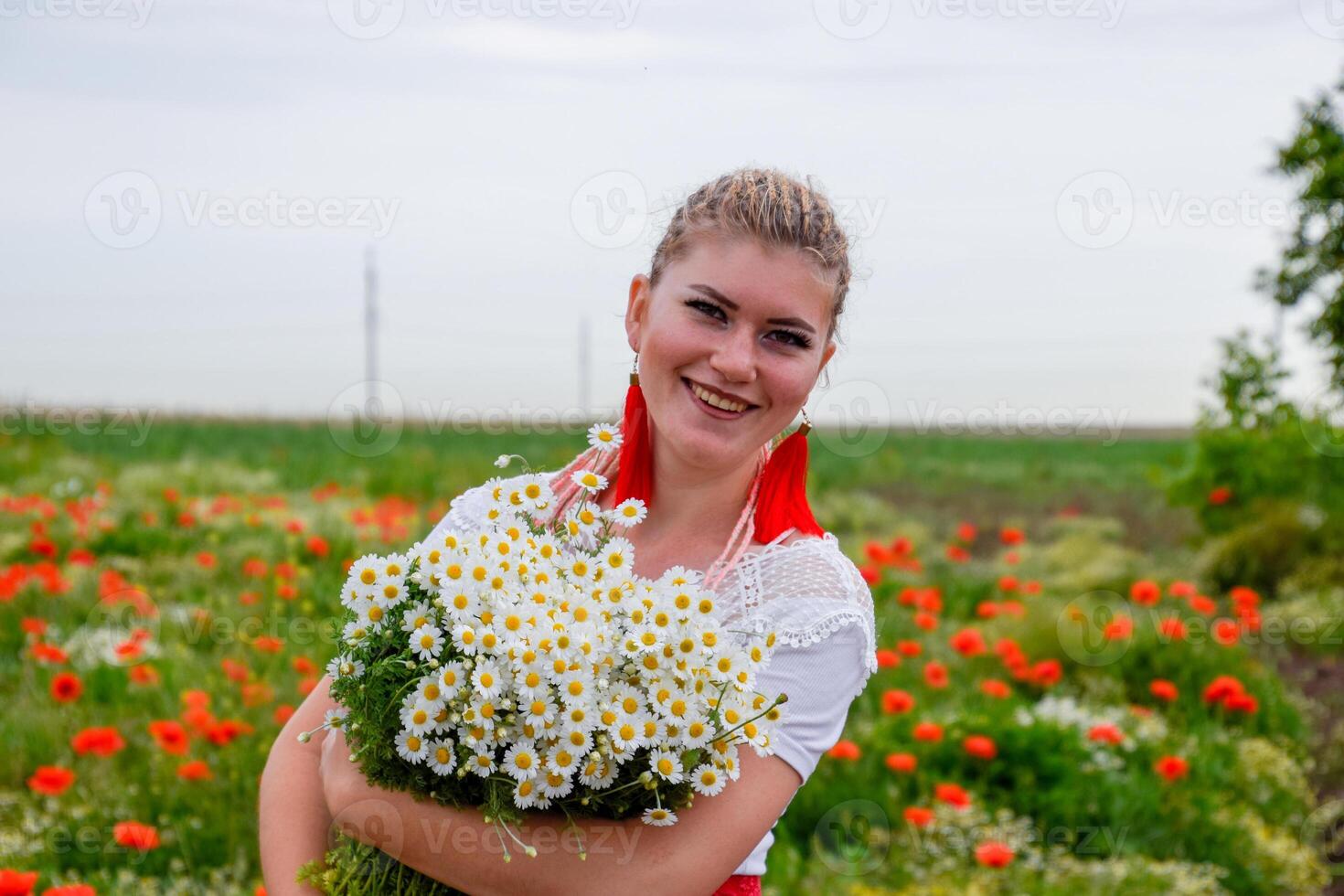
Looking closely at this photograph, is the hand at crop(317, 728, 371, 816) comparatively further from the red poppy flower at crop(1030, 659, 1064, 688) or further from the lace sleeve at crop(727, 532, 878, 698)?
the red poppy flower at crop(1030, 659, 1064, 688)

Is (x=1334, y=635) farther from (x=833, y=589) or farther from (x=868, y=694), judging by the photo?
(x=833, y=589)

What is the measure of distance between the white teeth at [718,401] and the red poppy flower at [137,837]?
294 cm

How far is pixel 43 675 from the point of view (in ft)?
20.3

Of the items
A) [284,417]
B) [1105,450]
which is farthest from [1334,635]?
[284,417]

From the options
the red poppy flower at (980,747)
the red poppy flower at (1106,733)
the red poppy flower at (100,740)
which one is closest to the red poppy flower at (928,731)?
the red poppy flower at (980,747)

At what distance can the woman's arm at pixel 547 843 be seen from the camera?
1.89 m

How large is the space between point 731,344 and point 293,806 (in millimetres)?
1134

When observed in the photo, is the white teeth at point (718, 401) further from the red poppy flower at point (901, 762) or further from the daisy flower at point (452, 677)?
the red poppy flower at point (901, 762)

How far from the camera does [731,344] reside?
2242 mm

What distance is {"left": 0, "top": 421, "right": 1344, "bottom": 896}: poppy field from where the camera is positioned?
15.6ft

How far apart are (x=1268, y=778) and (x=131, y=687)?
558cm
